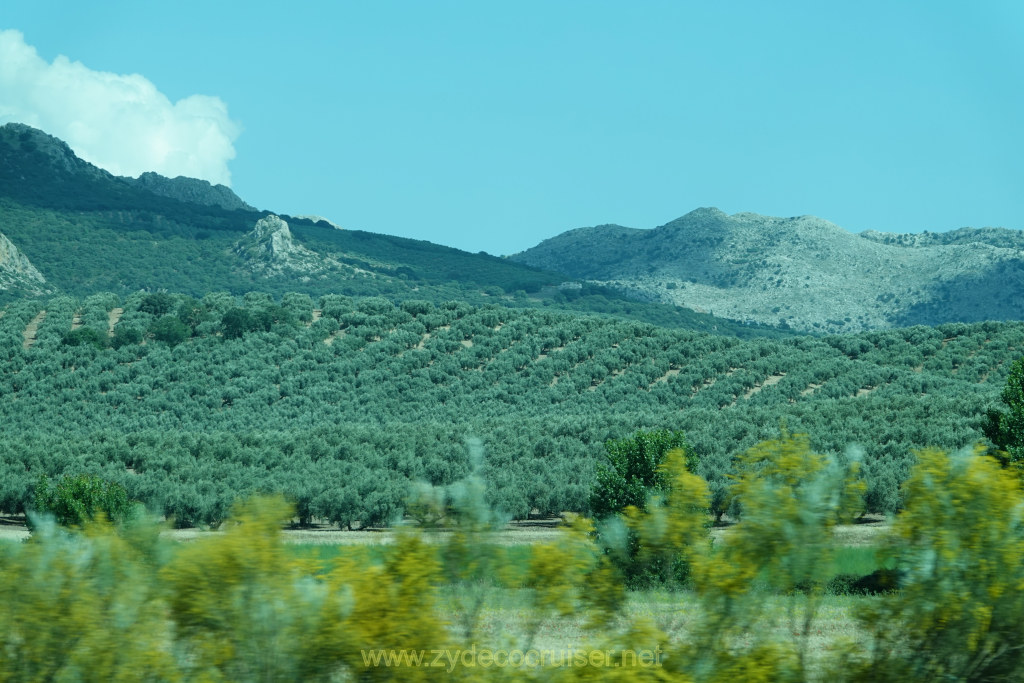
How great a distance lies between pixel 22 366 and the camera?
6097 cm

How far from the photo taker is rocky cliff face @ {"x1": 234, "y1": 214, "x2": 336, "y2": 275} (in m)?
129

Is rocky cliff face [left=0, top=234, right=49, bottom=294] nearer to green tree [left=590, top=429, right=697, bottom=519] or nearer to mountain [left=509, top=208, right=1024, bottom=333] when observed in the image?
green tree [left=590, top=429, right=697, bottom=519]

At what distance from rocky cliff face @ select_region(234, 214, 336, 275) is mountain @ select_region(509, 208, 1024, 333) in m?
56.3

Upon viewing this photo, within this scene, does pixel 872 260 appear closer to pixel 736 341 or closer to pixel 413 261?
pixel 413 261

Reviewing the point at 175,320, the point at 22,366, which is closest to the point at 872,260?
the point at 175,320

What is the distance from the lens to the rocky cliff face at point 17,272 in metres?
98.5

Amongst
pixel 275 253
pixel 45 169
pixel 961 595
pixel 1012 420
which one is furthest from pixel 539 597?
pixel 45 169

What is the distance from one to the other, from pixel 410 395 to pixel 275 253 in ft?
251

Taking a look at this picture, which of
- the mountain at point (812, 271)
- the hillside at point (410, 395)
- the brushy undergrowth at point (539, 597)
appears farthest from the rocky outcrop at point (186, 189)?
the brushy undergrowth at point (539, 597)

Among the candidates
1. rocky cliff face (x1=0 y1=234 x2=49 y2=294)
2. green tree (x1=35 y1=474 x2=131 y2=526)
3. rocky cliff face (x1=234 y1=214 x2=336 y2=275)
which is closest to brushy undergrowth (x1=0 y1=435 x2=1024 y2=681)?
green tree (x1=35 y1=474 x2=131 y2=526)

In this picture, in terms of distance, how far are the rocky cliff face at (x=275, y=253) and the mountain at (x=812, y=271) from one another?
5630 centimetres

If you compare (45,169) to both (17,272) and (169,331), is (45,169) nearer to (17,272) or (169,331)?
(17,272)

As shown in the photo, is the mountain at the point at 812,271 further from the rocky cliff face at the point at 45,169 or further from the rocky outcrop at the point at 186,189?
the rocky cliff face at the point at 45,169

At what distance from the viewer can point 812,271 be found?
158375 mm
